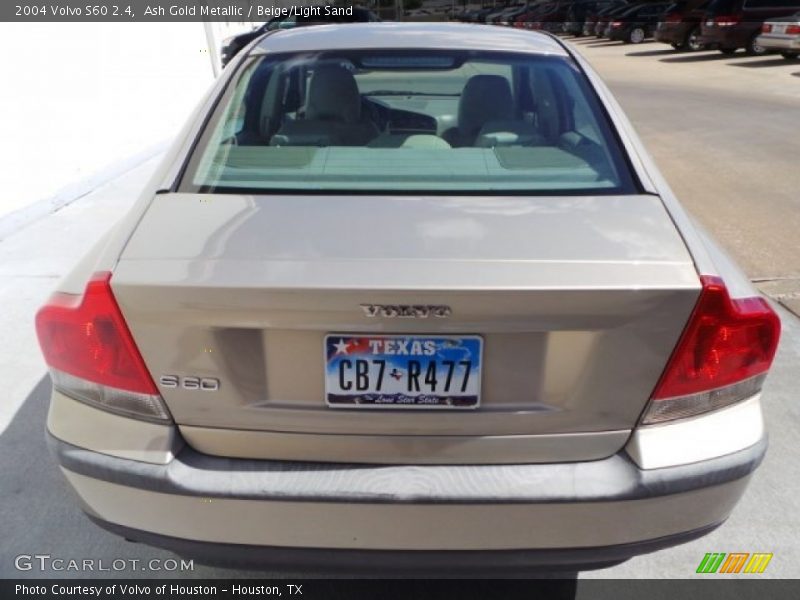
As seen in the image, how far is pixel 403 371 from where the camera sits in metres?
1.72

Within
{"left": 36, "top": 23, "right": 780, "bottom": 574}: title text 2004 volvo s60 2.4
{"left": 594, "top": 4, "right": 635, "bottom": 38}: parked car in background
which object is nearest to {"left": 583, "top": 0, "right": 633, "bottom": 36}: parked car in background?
{"left": 594, "top": 4, "right": 635, "bottom": 38}: parked car in background

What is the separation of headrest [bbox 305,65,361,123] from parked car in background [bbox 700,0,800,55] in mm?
19106

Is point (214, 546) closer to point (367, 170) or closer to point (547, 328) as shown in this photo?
point (547, 328)

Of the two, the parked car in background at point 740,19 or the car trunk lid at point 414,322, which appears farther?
the parked car in background at point 740,19

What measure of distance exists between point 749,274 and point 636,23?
26289 mm

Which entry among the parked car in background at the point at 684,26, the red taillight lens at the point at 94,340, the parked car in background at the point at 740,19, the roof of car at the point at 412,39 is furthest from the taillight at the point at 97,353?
the parked car in background at the point at 684,26

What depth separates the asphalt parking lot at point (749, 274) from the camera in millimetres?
2490

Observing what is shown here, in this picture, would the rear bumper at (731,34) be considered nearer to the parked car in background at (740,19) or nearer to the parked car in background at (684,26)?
the parked car in background at (740,19)

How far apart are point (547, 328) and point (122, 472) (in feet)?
3.57

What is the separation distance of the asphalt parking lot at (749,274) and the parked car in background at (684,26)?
890cm

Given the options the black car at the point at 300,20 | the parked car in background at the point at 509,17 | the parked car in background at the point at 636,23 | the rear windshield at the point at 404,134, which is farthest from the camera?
the parked car in background at the point at 509,17

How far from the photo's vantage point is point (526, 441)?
1.78m

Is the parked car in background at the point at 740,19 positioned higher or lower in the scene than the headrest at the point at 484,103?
lower

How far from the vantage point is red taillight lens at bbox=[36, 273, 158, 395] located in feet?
5.72
